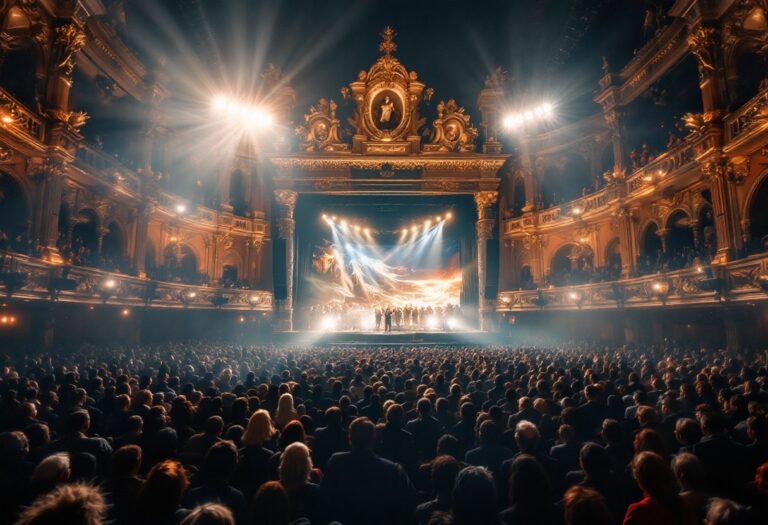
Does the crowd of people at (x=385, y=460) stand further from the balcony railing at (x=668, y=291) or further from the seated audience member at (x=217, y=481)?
the balcony railing at (x=668, y=291)

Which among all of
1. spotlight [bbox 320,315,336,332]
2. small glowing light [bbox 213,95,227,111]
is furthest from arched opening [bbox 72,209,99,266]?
spotlight [bbox 320,315,336,332]

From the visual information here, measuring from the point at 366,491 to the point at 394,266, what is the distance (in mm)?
31676

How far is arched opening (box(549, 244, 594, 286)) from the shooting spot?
2858cm

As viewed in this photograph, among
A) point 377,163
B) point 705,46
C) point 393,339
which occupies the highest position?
point 377,163

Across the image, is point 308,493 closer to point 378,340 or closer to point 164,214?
point 378,340

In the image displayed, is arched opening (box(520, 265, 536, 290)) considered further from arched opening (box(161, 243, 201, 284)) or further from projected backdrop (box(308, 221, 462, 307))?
arched opening (box(161, 243, 201, 284))

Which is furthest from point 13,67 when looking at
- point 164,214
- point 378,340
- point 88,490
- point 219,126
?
point 88,490

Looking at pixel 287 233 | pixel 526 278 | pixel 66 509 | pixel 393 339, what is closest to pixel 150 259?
pixel 287 233

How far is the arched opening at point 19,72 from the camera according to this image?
18516 mm

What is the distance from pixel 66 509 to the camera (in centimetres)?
203

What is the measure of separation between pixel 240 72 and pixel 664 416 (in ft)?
113

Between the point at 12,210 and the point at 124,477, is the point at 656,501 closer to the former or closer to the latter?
the point at 124,477

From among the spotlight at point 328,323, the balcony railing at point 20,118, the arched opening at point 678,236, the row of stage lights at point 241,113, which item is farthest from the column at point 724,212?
the row of stage lights at point 241,113

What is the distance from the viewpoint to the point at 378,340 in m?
27.7
